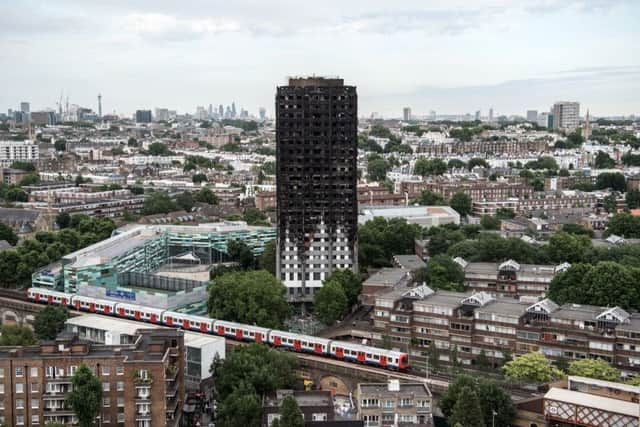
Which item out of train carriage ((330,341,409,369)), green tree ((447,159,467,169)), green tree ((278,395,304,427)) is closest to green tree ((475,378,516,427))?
train carriage ((330,341,409,369))

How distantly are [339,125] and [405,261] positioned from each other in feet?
28.5

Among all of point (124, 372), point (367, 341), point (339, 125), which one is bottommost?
point (367, 341)

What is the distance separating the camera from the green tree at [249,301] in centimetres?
3494

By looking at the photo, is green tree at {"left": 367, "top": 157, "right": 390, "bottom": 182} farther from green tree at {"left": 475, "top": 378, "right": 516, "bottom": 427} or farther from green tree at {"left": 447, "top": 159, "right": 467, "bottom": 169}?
green tree at {"left": 475, "top": 378, "right": 516, "bottom": 427}

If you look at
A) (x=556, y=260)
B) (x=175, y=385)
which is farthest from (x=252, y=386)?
(x=556, y=260)

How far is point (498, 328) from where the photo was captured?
31375 mm

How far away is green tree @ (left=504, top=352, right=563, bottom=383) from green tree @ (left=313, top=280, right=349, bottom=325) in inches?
419

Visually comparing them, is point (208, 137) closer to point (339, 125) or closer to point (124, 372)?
point (339, 125)

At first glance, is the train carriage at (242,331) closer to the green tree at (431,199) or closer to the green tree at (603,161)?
the green tree at (431,199)

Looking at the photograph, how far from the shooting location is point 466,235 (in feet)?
179

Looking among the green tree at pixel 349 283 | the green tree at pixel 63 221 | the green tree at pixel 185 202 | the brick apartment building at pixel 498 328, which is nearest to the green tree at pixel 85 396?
the brick apartment building at pixel 498 328

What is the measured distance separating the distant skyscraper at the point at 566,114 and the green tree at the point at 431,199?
370 feet

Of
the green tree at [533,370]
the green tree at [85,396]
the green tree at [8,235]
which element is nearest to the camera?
the green tree at [85,396]

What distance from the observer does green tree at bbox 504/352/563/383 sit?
91.0 ft
